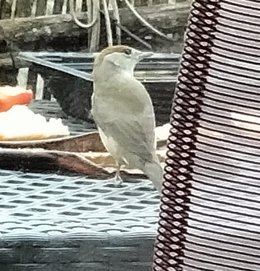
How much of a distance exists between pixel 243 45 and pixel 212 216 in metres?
0.08

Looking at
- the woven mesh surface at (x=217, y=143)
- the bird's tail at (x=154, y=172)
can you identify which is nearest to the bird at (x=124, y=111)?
the bird's tail at (x=154, y=172)

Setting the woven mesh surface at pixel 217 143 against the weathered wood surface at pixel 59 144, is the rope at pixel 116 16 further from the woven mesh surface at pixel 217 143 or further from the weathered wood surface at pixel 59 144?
the woven mesh surface at pixel 217 143

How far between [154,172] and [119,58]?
0.18m

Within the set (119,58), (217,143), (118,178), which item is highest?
(217,143)

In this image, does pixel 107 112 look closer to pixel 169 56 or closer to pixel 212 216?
pixel 169 56

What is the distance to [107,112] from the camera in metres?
1.07

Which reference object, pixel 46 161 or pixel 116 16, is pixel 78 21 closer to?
pixel 116 16

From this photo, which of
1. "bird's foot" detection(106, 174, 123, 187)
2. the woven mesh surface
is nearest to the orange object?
"bird's foot" detection(106, 174, 123, 187)

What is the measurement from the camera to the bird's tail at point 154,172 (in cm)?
93

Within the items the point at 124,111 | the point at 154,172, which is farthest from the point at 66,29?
the point at 154,172

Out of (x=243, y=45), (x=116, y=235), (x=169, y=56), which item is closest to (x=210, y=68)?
(x=243, y=45)

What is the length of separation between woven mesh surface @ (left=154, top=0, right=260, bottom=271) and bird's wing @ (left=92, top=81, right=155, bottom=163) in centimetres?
54

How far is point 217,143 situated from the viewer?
431 mm

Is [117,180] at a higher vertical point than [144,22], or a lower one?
lower
